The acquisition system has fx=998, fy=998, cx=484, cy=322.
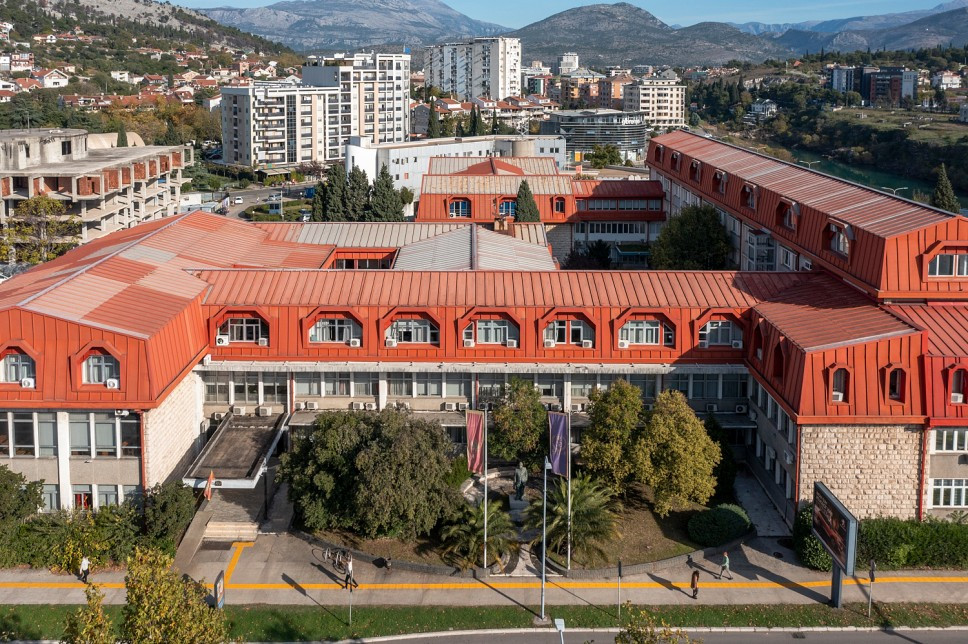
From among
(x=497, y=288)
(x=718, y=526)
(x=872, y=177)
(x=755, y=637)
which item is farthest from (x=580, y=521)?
(x=872, y=177)

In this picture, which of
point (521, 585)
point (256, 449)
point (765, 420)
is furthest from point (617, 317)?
point (256, 449)

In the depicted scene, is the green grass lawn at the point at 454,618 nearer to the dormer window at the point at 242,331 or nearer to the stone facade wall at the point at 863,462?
the stone facade wall at the point at 863,462

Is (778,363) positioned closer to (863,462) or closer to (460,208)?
(863,462)

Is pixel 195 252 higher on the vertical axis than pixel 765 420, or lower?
higher

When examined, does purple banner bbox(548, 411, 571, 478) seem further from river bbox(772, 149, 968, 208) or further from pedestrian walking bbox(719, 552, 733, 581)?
river bbox(772, 149, 968, 208)

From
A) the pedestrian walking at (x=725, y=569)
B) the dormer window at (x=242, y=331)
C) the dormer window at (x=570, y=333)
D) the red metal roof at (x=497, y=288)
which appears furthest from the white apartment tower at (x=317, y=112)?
the pedestrian walking at (x=725, y=569)

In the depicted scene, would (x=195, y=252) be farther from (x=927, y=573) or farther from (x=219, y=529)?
(x=927, y=573)
